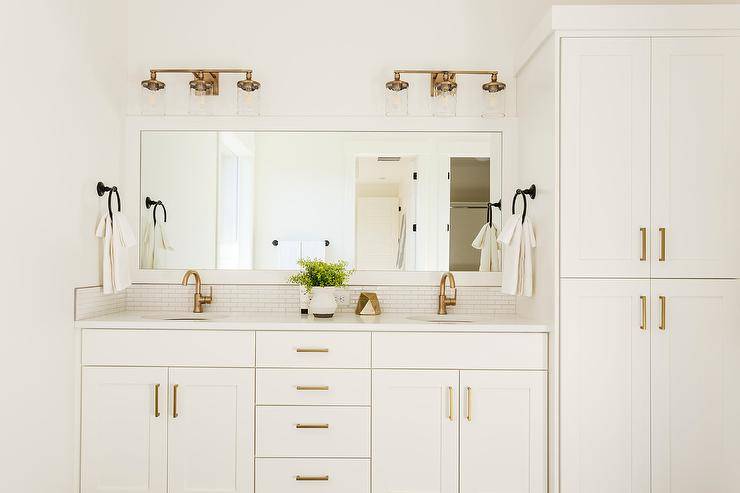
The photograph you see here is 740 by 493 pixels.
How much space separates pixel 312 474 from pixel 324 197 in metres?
1.30

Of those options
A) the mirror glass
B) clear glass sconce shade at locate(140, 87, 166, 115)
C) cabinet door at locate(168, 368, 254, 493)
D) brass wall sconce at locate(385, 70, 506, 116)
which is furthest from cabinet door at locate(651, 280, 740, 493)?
clear glass sconce shade at locate(140, 87, 166, 115)

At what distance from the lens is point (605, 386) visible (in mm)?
2229

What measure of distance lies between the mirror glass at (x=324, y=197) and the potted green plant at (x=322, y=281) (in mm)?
131

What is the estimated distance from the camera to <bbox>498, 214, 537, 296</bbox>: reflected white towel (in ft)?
8.13

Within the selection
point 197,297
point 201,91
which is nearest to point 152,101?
point 201,91

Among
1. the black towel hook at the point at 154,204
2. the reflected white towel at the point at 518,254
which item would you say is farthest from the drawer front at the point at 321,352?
the black towel hook at the point at 154,204

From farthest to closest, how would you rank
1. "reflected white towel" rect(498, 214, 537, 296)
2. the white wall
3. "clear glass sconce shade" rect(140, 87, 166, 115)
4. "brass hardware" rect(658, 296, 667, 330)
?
"clear glass sconce shade" rect(140, 87, 166, 115) < "reflected white towel" rect(498, 214, 537, 296) < "brass hardware" rect(658, 296, 667, 330) < the white wall

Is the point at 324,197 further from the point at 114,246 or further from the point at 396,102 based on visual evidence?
the point at 114,246

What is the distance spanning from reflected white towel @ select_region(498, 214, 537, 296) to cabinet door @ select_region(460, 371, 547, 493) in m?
0.41

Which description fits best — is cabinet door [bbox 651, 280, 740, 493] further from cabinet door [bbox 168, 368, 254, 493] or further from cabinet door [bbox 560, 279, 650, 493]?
cabinet door [bbox 168, 368, 254, 493]

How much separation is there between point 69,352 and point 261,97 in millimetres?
1471

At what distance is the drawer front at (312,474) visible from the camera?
228 centimetres

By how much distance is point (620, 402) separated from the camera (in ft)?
7.30

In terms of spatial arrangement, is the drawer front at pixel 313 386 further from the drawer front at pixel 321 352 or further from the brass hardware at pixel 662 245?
the brass hardware at pixel 662 245
